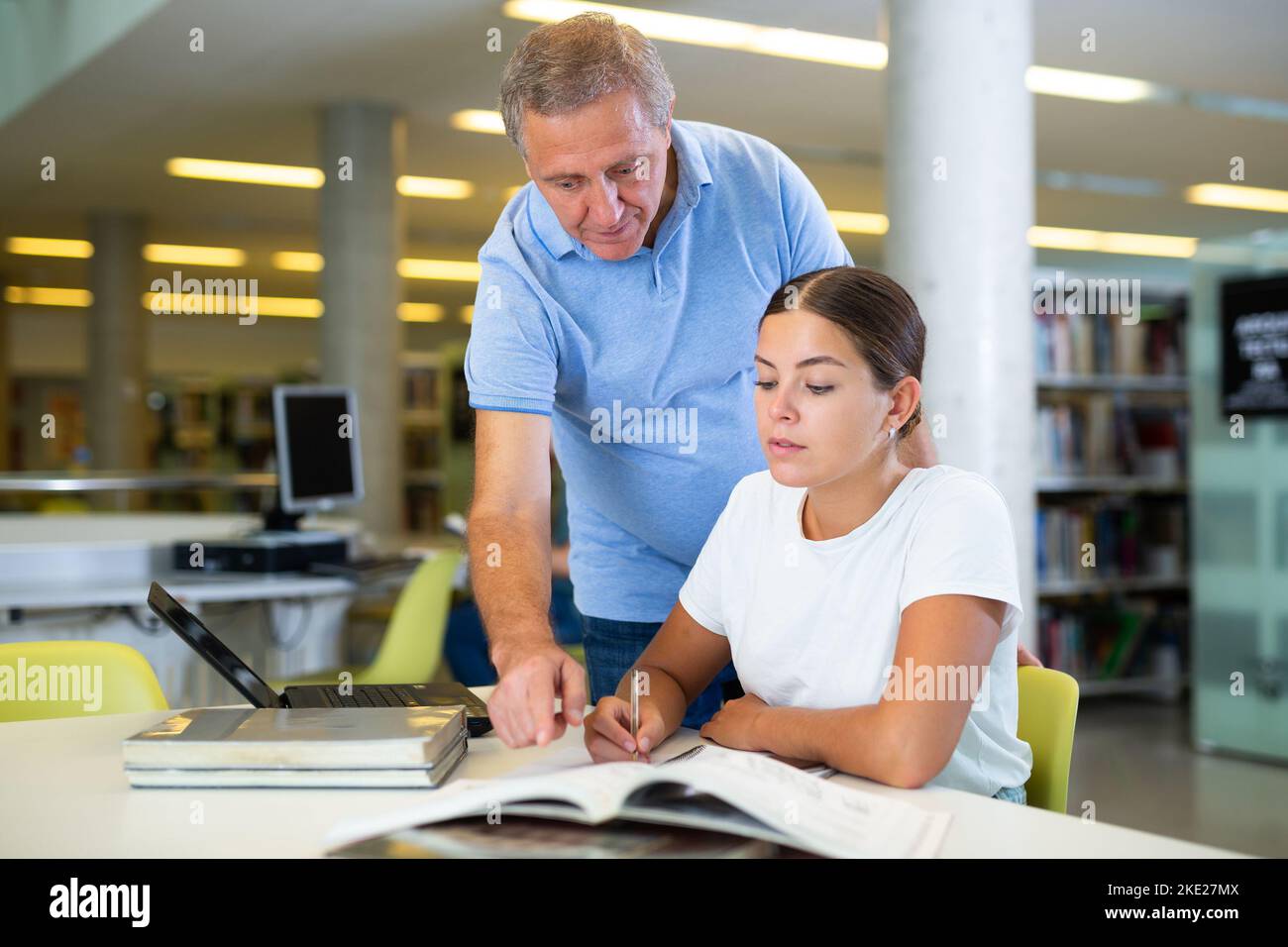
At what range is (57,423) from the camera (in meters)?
16.0

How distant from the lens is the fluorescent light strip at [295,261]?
12.0 m

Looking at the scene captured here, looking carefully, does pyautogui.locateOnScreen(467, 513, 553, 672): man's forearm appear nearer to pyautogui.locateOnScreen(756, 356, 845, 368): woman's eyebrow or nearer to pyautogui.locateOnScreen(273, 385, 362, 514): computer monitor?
pyautogui.locateOnScreen(756, 356, 845, 368): woman's eyebrow

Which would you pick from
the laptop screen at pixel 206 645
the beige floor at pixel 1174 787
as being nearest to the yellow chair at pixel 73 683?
the laptop screen at pixel 206 645

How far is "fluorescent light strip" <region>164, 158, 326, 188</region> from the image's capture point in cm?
835

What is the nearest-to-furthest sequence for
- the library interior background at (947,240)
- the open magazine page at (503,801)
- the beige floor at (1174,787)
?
the open magazine page at (503,801)
the library interior background at (947,240)
the beige floor at (1174,787)

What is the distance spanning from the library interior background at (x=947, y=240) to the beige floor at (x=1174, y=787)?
0.02m

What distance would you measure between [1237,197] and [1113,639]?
5.33m

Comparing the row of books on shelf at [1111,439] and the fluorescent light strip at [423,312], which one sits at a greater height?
the fluorescent light strip at [423,312]

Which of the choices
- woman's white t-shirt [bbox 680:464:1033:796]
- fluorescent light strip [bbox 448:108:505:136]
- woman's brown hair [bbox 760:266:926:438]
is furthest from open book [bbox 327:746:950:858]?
fluorescent light strip [bbox 448:108:505:136]

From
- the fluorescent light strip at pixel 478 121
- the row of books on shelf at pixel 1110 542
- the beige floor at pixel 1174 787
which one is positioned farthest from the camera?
the fluorescent light strip at pixel 478 121

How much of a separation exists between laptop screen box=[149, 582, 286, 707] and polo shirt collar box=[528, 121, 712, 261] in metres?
0.69

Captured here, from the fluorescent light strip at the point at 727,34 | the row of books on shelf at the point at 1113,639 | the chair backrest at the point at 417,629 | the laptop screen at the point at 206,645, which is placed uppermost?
the fluorescent light strip at the point at 727,34

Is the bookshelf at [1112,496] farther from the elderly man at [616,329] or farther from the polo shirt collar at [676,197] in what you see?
the polo shirt collar at [676,197]

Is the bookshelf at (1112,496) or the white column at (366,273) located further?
the white column at (366,273)
